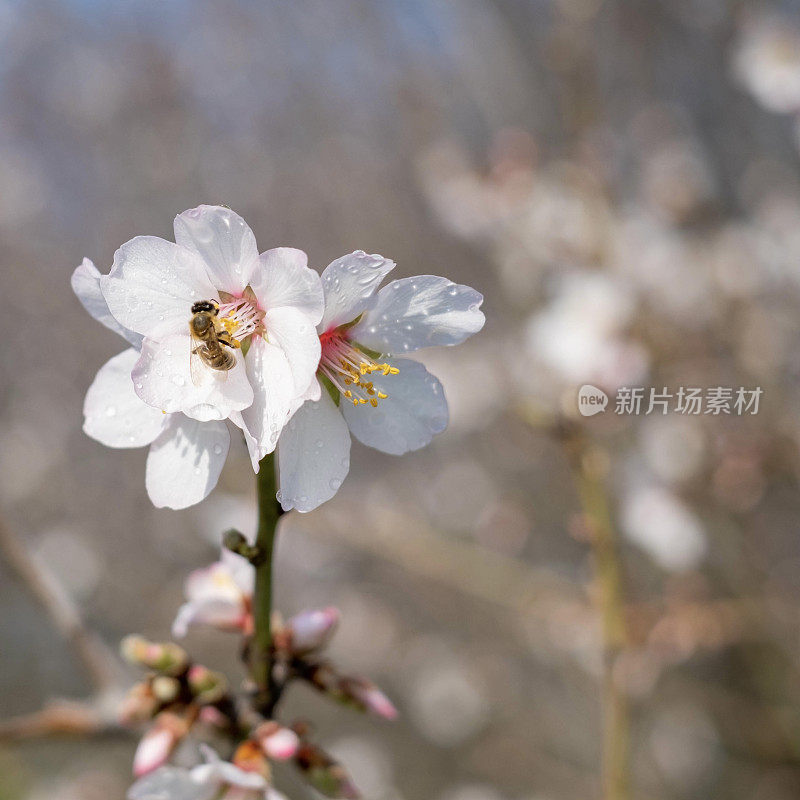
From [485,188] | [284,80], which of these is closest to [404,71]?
[485,188]

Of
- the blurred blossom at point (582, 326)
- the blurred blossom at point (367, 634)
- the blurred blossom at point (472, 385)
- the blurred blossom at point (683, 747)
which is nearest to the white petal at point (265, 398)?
the blurred blossom at point (582, 326)

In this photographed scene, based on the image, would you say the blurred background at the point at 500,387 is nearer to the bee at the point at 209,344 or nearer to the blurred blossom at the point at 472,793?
the blurred blossom at the point at 472,793

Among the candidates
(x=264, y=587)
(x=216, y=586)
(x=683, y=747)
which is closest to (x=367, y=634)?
(x=683, y=747)

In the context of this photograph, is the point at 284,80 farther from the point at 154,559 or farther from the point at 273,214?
the point at 154,559

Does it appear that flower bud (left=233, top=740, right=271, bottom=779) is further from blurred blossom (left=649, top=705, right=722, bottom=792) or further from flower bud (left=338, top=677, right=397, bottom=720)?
blurred blossom (left=649, top=705, right=722, bottom=792)

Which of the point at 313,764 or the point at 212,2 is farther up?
the point at 212,2

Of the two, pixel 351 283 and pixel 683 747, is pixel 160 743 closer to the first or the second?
pixel 351 283
